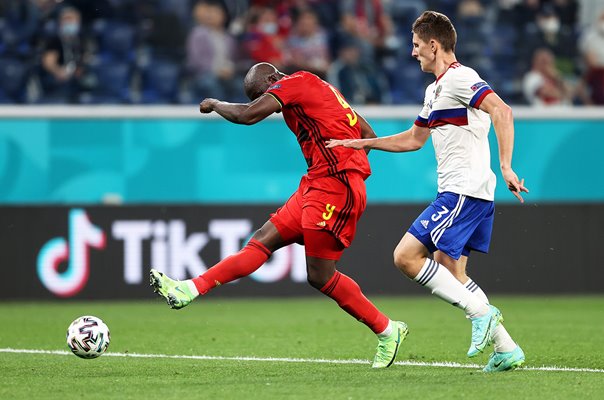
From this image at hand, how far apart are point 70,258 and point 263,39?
4207 mm

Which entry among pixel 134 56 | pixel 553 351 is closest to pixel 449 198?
pixel 553 351

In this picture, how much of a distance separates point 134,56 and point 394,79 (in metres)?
3.54

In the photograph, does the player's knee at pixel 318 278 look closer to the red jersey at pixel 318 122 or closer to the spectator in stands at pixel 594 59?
the red jersey at pixel 318 122

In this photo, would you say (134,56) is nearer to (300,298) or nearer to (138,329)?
(300,298)

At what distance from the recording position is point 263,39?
15547mm

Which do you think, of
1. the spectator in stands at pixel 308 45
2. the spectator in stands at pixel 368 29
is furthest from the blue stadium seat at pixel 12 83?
the spectator in stands at pixel 368 29

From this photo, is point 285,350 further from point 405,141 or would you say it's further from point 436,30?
point 436,30

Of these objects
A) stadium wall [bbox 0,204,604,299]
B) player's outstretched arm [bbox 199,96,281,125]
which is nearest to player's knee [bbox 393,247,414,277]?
player's outstretched arm [bbox 199,96,281,125]

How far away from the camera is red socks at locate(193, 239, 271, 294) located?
7367mm

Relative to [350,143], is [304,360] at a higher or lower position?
lower

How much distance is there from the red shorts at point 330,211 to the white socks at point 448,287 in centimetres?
68

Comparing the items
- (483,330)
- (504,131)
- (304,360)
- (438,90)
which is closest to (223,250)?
(304,360)

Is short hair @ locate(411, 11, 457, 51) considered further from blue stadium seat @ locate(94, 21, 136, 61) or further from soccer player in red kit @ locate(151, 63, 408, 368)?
blue stadium seat @ locate(94, 21, 136, 61)

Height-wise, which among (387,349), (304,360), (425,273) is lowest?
(304,360)
